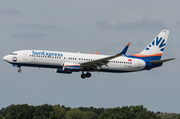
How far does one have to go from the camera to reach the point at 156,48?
92312mm

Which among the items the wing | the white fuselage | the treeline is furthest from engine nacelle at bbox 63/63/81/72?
the treeline

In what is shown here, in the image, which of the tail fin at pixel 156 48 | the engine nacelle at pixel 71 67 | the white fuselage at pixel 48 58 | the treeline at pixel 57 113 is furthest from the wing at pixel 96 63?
the treeline at pixel 57 113

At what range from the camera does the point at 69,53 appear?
82.1m

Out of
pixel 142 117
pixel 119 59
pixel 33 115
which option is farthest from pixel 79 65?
pixel 33 115

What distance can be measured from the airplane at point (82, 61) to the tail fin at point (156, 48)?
0.28 meters

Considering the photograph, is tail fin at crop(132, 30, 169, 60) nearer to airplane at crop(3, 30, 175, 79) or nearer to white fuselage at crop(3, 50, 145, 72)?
airplane at crop(3, 30, 175, 79)

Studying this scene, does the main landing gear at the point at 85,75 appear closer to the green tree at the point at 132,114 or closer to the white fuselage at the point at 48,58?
the white fuselage at the point at 48,58

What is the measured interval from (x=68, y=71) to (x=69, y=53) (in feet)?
13.2

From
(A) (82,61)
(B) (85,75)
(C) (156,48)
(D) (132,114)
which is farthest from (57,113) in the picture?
(A) (82,61)

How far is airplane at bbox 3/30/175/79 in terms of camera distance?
7969cm

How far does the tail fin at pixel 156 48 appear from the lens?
9038 cm

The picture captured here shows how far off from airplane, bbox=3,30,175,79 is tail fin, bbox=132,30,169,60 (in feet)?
0.93

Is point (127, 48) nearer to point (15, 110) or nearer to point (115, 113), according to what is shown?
point (115, 113)

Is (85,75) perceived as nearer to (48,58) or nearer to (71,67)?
(71,67)
